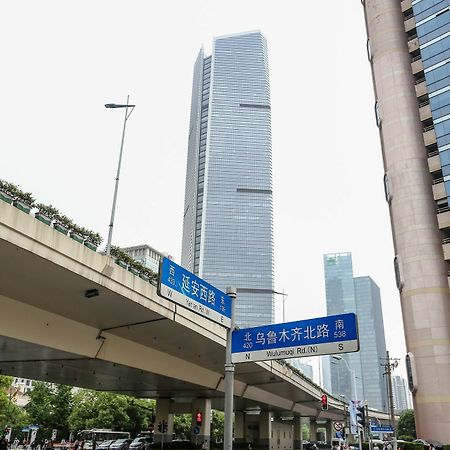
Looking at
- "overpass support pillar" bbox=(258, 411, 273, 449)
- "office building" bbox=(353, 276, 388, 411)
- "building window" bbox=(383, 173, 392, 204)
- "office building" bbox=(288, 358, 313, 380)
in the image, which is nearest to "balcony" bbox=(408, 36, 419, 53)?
"building window" bbox=(383, 173, 392, 204)

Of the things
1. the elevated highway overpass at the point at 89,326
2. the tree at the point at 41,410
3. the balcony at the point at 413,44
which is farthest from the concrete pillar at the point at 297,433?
the balcony at the point at 413,44

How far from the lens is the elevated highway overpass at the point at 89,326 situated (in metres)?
12.9

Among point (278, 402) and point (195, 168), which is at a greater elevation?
point (195, 168)

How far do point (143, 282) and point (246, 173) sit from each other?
484 ft

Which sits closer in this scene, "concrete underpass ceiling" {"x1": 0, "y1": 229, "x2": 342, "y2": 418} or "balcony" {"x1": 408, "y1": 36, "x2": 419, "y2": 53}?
"concrete underpass ceiling" {"x1": 0, "y1": 229, "x2": 342, "y2": 418}

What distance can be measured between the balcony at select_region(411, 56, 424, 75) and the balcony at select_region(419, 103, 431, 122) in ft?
14.4

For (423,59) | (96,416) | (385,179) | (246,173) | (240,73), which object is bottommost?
(96,416)

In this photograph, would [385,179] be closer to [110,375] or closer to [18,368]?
[110,375]

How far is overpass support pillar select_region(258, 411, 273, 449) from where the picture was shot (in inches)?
2062

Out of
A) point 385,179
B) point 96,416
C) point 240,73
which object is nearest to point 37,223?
point 385,179

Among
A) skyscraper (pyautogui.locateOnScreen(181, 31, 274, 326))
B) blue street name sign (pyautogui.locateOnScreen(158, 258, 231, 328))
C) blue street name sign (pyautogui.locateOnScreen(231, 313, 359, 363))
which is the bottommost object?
blue street name sign (pyautogui.locateOnScreen(231, 313, 359, 363))

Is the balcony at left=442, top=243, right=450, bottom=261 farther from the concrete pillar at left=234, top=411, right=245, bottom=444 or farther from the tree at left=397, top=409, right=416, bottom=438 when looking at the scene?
the tree at left=397, top=409, right=416, bottom=438

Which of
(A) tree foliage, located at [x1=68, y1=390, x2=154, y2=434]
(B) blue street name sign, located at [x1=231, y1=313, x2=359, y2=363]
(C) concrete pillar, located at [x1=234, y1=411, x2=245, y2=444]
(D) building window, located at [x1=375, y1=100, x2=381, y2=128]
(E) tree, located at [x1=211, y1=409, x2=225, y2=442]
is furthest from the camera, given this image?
(E) tree, located at [x1=211, y1=409, x2=225, y2=442]

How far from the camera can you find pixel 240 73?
18825 centimetres
